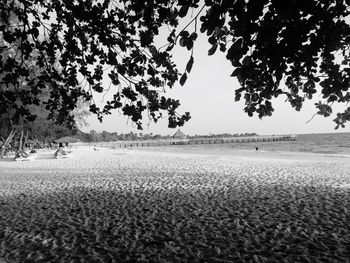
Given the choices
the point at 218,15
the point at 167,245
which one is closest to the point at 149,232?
the point at 167,245

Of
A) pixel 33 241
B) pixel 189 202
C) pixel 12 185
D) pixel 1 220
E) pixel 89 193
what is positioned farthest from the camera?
pixel 12 185

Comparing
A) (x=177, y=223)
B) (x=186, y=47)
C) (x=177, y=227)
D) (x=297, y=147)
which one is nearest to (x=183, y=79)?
(x=186, y=47)

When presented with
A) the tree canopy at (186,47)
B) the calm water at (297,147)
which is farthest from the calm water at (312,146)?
the tree canopy at (186,47)

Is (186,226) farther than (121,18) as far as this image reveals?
Yes

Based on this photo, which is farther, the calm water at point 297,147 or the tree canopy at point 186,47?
the calm water at point 297,147

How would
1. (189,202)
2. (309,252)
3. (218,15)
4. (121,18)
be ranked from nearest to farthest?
→ 1. (218,15)
2. (309,252)
3. (121,18)
4. (189,202)

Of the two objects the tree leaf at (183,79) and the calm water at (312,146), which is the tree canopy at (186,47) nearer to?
the tree leaf at (183,79)

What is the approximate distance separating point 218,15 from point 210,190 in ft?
25.9

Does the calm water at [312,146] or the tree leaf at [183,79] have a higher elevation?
the tree leaf at [183,79]

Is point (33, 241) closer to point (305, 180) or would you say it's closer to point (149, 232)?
point (149, 232)

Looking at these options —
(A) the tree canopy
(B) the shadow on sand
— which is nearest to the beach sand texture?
(B) the shadow on sand

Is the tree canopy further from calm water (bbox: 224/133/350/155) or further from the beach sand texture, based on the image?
calm water (bbox: 224/133/350/155)

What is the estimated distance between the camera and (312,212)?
21.9ft

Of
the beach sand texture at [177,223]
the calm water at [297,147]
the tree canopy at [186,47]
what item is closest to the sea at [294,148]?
the calm water at [297,147]
